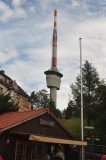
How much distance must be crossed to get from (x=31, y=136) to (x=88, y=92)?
1141 inches

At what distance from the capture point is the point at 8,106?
1422 inches

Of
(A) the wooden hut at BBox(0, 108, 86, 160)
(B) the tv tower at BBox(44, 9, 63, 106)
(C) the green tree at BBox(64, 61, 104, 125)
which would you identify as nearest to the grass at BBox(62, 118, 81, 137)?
(C) the green tree at BBox(64, 61, 104, 125)

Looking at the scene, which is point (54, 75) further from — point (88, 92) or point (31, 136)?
point (31, 136)

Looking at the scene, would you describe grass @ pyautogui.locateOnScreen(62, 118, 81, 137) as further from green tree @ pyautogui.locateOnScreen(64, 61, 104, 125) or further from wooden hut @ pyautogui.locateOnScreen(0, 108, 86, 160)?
wooden hut @ pyautogui.locateOnScreen(0, 108, 86, 160)

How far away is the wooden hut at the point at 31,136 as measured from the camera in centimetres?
2288

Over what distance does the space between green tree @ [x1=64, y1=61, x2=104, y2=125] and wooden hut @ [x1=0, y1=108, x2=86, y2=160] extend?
17707 millimetres

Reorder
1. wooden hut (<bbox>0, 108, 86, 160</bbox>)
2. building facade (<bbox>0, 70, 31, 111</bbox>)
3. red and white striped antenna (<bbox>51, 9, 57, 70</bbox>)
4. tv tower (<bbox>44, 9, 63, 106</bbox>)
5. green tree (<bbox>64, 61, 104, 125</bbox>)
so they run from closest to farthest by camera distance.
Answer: wooden hut (<bbox>0, 108, 86, 160</bbox>) < green tree (<bbox>64, 61, 104, 125</bbox>) < building facade (<bbox>0, 70, 31, 111</bbox>) < red and white striped antenna (<bbox>51, 9, 57, 70</bbox>) < tv tower (<bbox>44, 9, 63, 106</bbox>)

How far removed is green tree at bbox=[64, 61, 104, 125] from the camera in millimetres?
46375

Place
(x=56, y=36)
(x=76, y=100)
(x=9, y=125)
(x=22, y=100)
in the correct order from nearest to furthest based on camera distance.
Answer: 1. (x=9, y=125)
2. (x=76, y=100)
3. (x=22, y=100)
4. (x=56, y=36)

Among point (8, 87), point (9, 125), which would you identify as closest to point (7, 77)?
point (8, 87)

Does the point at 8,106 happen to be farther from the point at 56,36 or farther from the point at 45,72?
the point at 45,72

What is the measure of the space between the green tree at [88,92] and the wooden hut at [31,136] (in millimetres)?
17707

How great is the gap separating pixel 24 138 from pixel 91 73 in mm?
28407

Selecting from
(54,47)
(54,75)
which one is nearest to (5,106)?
(54,47)
